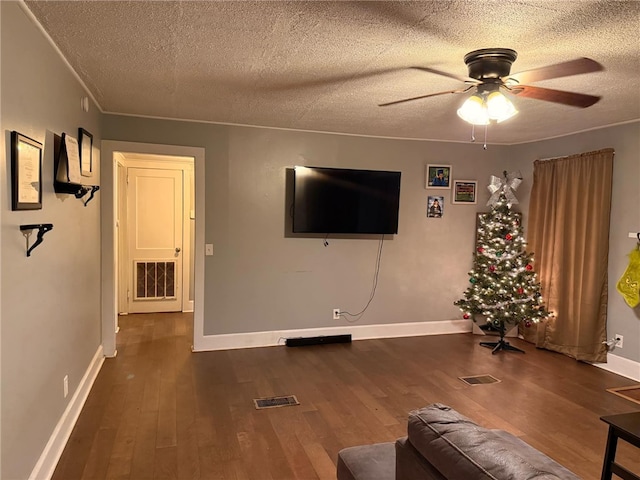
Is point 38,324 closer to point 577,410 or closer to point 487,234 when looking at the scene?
point 577,410

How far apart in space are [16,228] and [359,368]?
3.15 meters

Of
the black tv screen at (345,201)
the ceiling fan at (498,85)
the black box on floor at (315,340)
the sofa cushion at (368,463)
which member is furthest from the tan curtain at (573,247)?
the sofa cushion at (368,463)

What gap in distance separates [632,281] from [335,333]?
118 inches

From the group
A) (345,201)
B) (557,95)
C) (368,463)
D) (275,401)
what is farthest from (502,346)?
(368,463)

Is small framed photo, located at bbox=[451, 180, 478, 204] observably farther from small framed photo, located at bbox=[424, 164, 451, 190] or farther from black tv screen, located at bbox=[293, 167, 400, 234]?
black tv screen, located at bbox=[293, 167, 400, 234]

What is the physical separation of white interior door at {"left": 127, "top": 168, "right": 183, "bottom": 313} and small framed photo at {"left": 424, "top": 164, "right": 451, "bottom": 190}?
3.44 metres

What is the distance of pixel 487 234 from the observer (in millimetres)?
5145

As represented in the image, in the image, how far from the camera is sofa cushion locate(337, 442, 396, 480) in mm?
1604

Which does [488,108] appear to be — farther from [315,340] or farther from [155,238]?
[155,238]

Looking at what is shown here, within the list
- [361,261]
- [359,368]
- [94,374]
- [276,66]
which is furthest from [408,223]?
[94,374]

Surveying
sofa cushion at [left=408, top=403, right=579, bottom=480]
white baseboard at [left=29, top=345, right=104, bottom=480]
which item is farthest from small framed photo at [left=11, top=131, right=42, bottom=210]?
sofa cushion at [left=408, top=403, right=579, bottom=480]

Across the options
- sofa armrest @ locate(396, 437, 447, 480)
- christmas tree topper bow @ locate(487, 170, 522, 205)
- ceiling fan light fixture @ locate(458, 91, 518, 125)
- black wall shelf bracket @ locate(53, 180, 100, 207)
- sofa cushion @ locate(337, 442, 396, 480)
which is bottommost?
sofa cushion @ locate(337, 442, 396, 480)

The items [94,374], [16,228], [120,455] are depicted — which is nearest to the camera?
[16,228]

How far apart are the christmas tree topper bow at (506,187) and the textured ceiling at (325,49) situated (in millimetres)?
1495
